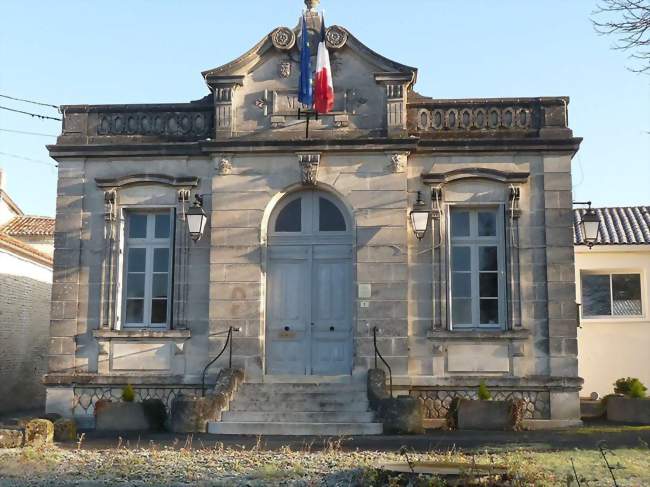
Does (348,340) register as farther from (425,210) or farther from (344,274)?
(425,210)

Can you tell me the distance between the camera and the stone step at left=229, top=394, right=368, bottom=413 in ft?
43.4

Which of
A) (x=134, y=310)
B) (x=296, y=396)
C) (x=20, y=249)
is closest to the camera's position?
(x=296, y=396)

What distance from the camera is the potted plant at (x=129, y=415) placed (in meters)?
13.3

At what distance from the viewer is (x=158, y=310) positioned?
14.9 m

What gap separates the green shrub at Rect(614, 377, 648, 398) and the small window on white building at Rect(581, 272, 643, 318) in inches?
240

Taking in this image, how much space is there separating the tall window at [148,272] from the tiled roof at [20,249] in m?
6.21

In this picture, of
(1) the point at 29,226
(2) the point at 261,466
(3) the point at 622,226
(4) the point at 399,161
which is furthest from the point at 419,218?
(1) the point at 29,226

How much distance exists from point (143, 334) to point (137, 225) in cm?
198

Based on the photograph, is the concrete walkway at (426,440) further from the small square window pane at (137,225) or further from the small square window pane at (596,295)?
the small square window pane at (596,295)

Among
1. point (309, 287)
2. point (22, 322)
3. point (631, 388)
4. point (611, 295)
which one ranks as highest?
point (611, 295)

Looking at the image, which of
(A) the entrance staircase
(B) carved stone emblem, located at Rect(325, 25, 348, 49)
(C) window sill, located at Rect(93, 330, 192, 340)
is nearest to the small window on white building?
(A) the entrance staircase

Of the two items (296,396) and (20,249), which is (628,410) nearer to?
(296,396)

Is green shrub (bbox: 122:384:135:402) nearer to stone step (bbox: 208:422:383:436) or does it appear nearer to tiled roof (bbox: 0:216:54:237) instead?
stone step (bbox: 208:422:383:436)

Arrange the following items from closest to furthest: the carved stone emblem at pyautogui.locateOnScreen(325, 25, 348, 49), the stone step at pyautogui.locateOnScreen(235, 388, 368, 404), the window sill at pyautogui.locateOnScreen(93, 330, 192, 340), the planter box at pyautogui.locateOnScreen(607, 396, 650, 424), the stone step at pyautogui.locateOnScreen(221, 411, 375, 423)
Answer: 1. the stone step at pyautogui.locateOnScreen(221, 411, 375, 423)
2. the stone step at pyautogui.locateOnScreen(235, 388, 368, 404)
3. the planter box at pyautogui.locateOnScreen(607, 396, 650, 424)
4. the window sill at pyautogui.locateOnScreen(93, 330, 192, 340)
5. the carved stone emblem at pyautogui.locateOnScreen(325, 25, 348, 49)
